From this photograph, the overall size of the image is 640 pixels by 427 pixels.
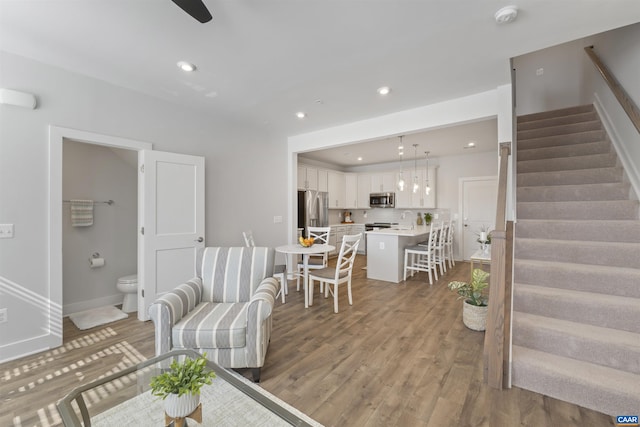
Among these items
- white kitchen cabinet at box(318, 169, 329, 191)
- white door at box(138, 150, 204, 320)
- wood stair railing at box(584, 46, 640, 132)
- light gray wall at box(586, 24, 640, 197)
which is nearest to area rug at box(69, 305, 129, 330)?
white door at box(138, 150, 204, 320)

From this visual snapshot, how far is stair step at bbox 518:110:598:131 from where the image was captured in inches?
150

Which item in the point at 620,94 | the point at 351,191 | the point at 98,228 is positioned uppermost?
the point at 620,94

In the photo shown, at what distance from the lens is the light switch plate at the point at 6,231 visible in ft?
7.55

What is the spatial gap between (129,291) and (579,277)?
15.6 ft

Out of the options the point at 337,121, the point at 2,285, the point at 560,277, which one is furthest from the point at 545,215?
the point at 2,285

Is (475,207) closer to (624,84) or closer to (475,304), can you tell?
(624,84)

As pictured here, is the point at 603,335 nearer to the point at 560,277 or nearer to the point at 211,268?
the point at 560,277

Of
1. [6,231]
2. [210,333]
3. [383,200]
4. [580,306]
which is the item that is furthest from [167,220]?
[383,200]

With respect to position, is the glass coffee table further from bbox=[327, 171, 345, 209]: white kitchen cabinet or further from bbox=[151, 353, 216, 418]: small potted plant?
bbox=[327, 171, 345, 209]: white kitchen cabinet

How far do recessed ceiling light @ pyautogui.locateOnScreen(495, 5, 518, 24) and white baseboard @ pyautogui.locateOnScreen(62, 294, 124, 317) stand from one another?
5166 mm

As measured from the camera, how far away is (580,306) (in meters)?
2.09

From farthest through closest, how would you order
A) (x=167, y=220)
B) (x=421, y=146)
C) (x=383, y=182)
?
1. (x=383, y=182)
2. (x=421, y=146)
3. (x=167, y=220)

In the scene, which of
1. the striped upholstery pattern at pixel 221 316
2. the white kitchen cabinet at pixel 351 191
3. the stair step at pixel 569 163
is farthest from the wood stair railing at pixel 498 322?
the white kitchen cabinet at pixel 351 191

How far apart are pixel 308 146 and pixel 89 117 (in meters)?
3.01
